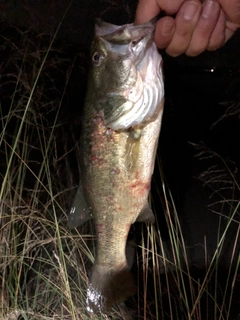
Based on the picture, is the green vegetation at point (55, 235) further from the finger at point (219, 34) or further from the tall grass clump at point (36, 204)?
the finger at point (219, 34)

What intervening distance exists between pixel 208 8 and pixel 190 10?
53 mm

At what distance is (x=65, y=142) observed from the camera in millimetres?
2289

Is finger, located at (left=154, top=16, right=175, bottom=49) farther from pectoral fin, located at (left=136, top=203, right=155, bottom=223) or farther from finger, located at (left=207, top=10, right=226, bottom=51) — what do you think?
pectoral fin, located at (left=136, top=203, right=155, bottom=223)

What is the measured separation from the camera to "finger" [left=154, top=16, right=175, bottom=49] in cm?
107

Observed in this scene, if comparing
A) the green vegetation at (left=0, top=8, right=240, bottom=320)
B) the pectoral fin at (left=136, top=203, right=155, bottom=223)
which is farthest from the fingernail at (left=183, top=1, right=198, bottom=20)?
the green vegetation at (left=0, top=8, right=240, bottom=320)

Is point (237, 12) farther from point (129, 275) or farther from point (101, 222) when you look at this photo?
point (129, 275)

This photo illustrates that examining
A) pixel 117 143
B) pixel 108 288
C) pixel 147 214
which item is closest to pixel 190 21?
pixel 117 143

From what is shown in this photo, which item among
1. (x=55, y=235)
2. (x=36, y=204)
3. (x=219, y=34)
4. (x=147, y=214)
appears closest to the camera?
(x=219, y=34)

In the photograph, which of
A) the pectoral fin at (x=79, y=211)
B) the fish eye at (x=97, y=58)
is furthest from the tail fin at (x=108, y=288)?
the fish eye at (x=97, y=58)

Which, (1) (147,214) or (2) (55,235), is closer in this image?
(1) (147,214)

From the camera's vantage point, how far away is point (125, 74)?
1124mm

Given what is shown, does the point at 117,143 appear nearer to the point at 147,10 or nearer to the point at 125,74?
the point at 125,74

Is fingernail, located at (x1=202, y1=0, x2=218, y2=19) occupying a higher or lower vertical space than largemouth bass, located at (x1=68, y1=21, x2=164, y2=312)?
higher

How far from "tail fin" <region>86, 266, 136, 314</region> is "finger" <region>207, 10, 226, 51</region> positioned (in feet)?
2.47
